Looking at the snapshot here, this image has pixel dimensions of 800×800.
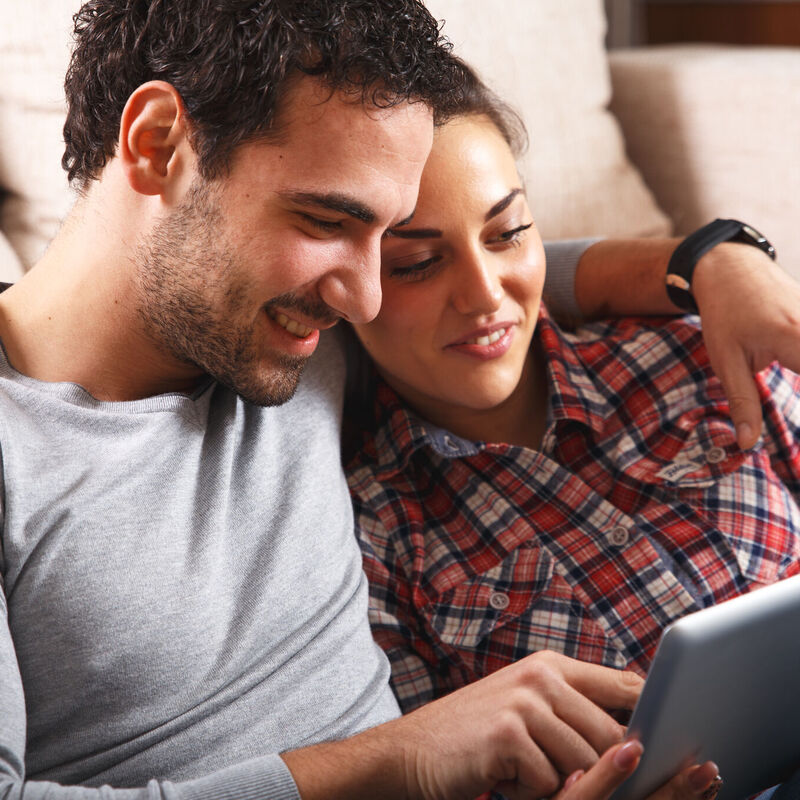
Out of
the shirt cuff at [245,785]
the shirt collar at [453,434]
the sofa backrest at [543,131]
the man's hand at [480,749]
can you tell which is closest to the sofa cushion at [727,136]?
the sofa backrest at [543,131]

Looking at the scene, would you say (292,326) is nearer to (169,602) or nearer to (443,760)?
(169,602)

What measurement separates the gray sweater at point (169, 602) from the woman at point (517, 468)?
0.13 metres

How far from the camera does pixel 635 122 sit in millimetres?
1956

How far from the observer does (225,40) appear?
91 cm

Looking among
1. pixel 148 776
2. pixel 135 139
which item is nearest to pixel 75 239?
pixel 135 139

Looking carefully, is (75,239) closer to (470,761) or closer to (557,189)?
(470,761)

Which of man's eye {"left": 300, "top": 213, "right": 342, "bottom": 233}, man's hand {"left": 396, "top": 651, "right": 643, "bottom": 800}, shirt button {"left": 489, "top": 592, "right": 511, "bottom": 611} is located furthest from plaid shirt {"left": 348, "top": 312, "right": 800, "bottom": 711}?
man's eye {"left": 300, "top": 213, "right": 342, "bottom": 233}

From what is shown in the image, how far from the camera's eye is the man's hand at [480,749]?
0.88 meters

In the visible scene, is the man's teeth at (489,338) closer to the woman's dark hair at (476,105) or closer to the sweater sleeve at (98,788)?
the woman's dark hair at (476,105)

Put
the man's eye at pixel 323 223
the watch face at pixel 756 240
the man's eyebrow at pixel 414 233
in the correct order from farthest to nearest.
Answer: the watch face at pixel 756 240 < the man's eyebrow at pixel 414 233 < the man's eye at pixel 323 223

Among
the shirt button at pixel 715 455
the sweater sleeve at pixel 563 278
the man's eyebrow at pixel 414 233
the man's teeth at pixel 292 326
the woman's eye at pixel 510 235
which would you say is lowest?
the shirt button at pixel 715 455

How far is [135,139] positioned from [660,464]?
2.37 ft

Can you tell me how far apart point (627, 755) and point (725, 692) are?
0.10 m

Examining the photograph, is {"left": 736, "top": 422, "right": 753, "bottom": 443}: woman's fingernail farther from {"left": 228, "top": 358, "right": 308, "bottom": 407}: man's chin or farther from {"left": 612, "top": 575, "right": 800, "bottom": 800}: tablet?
{"left": 228, "top": 358, "right": 308, "bottom": 407}: man's chin
